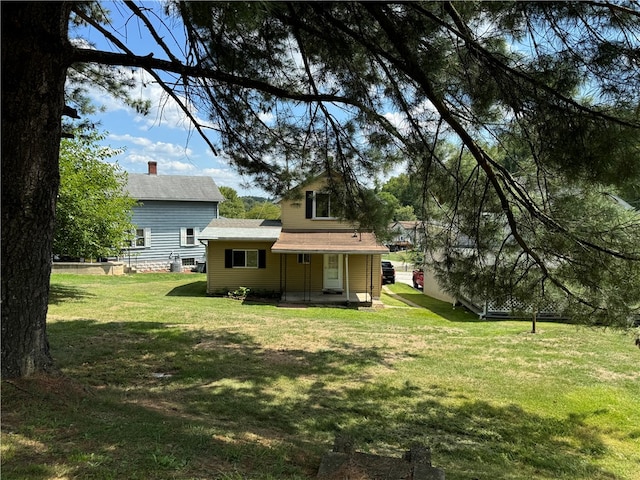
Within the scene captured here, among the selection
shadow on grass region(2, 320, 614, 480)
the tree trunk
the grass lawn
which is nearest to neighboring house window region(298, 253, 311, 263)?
the grass lawn

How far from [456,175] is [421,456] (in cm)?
365

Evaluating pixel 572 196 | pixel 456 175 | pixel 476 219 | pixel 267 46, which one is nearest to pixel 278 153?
pixel 267 46

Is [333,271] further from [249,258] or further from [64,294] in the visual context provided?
[64,294]

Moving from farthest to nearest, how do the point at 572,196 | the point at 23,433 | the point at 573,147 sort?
the point at 572,196 → the point at 573,147 → the point at 23,433

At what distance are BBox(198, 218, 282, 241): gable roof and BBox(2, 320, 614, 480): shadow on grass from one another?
31.0ft

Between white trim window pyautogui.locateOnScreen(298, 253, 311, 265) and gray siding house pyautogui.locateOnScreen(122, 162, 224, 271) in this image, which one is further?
gray siding house pyautogui.locateOnScreen(122, 162, 224, 271)

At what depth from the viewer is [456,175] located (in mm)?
5492

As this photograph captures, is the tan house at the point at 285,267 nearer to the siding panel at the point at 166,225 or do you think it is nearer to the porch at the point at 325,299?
the porch at the point at 325,299

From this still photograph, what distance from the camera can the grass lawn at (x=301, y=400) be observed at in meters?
2.74

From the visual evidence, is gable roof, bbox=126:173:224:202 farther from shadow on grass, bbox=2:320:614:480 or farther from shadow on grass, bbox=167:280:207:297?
shadow on grass, bbox=2:320:614:480

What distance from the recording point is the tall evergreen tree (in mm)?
3451

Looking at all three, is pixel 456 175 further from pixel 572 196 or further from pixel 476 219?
pixel 572 196

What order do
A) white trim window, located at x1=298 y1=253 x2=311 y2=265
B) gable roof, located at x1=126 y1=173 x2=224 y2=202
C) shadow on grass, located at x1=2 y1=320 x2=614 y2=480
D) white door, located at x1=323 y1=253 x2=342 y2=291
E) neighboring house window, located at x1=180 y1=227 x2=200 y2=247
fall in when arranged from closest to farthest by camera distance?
shadow on grass, located at x1=2 y1=320 x2=614 y2=480
white trim window, located at x1=298 y1=253 x2=311 y2=265
white door, located at x1=323 y1=253 x2=342 y2=291
gable roof, located at x1=126 y1=173 x2=224 y2=202
neighboring house window, located at x1=180 y1=227 x2=200 y2=247

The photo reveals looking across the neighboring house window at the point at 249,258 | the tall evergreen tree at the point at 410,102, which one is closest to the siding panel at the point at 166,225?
the neighboring house window at the point at 249,258
